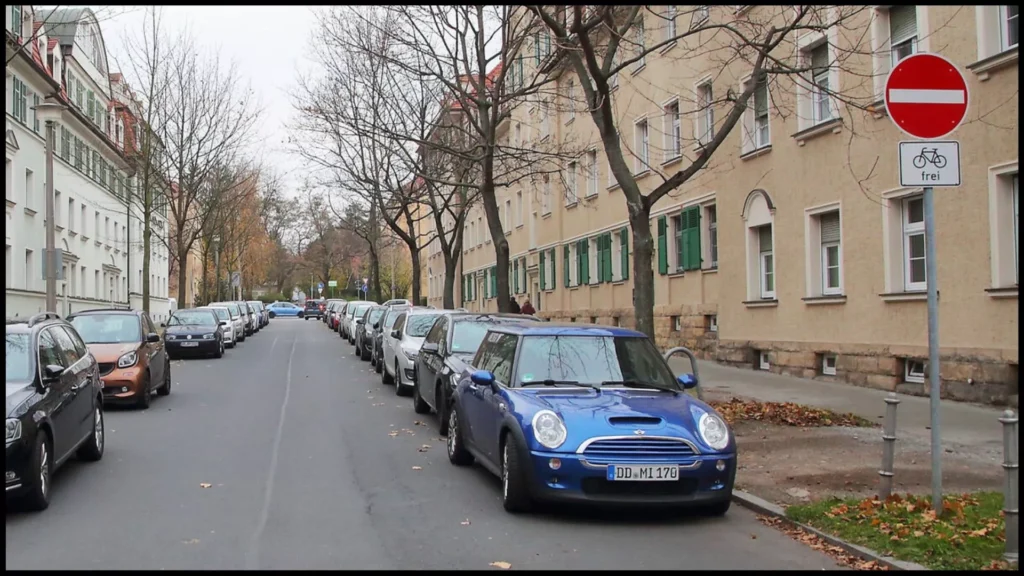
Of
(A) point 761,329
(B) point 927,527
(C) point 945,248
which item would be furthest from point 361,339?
(B) point 927,527

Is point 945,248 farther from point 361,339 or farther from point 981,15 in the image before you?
point 361,339

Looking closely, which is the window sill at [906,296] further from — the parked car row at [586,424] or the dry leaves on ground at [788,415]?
the parked car row at [586,424]

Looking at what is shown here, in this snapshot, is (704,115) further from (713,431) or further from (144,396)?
(713,431)

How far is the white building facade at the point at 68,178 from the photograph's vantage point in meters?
33.0

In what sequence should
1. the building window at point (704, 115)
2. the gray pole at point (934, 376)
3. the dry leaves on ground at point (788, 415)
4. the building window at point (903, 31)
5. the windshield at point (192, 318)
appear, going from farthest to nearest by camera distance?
the windshield at point (192, 318) < the building window at point (704, 115) < the building window at point (903, 31) < the dry leaves on ground at point (788, 415) < the gray pole at point (934, 376)

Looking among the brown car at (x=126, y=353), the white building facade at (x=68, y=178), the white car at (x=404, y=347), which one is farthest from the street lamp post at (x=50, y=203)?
the white car at (x=404, y=347)

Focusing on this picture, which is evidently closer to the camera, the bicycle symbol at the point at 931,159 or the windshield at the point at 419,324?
the bicycle symbol at the point at 931,159

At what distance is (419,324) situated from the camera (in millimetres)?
17125

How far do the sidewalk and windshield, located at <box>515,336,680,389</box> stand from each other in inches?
152

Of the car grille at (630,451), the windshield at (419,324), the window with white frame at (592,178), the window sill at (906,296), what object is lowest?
the car grille at (630,451)

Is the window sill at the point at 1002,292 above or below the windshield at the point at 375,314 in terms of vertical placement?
above

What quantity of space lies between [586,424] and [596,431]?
0.12m

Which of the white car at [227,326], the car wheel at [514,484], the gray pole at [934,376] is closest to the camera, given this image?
the gray pole at [934,376]

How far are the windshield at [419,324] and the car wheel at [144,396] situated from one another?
449 centimetres
